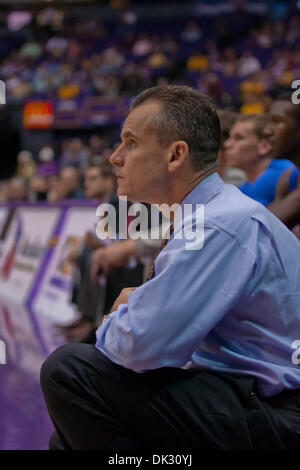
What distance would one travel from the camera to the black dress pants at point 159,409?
1533mm

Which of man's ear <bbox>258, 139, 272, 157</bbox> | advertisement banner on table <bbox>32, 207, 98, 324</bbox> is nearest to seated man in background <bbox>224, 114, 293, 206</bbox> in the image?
man's ear <bbox>258, 139, 272, 157</bbox>

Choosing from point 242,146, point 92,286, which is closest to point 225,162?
point 242,146

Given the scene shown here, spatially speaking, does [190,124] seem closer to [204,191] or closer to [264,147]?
[204,191]

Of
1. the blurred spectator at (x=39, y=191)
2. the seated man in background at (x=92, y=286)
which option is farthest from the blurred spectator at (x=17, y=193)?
the seated man in background at (x=92, y=286)

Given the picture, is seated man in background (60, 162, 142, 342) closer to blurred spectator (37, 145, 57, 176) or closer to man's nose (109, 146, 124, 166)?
man's nose (109, 146, 124, 166)

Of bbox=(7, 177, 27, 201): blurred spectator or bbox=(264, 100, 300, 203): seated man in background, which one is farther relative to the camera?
bbox=(7, 177, 27, 201): blurred spectator

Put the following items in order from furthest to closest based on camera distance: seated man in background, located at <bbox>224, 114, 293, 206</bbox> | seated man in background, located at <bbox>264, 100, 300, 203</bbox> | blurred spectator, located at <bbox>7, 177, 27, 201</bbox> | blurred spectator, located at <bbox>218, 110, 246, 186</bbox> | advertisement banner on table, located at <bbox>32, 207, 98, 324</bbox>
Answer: blurred spectator, located at <bbox>7, 177, 27, 201</bbox>
advertisement banner on table, located at <bbox>32, 207, 98, 324</bbox>
blurred spectator, located at <bbox>218, 110, 246, 186</bbox>
seated man in background, located at <bbox>224, 114, 293, 206</bbox>
seated man in background, located at <bbox>264, 100, 300, 203</bbox>

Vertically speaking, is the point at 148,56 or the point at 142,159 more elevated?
the point at 148,56

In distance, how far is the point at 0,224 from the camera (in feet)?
26.8

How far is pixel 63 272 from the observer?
6.52 meters

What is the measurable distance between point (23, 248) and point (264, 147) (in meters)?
4.60

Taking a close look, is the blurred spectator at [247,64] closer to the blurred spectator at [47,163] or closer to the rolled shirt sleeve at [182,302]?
the blurred spectator at [47,163]

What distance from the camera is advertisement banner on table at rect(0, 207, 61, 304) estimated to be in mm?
6992

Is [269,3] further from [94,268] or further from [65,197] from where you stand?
[94,268]
